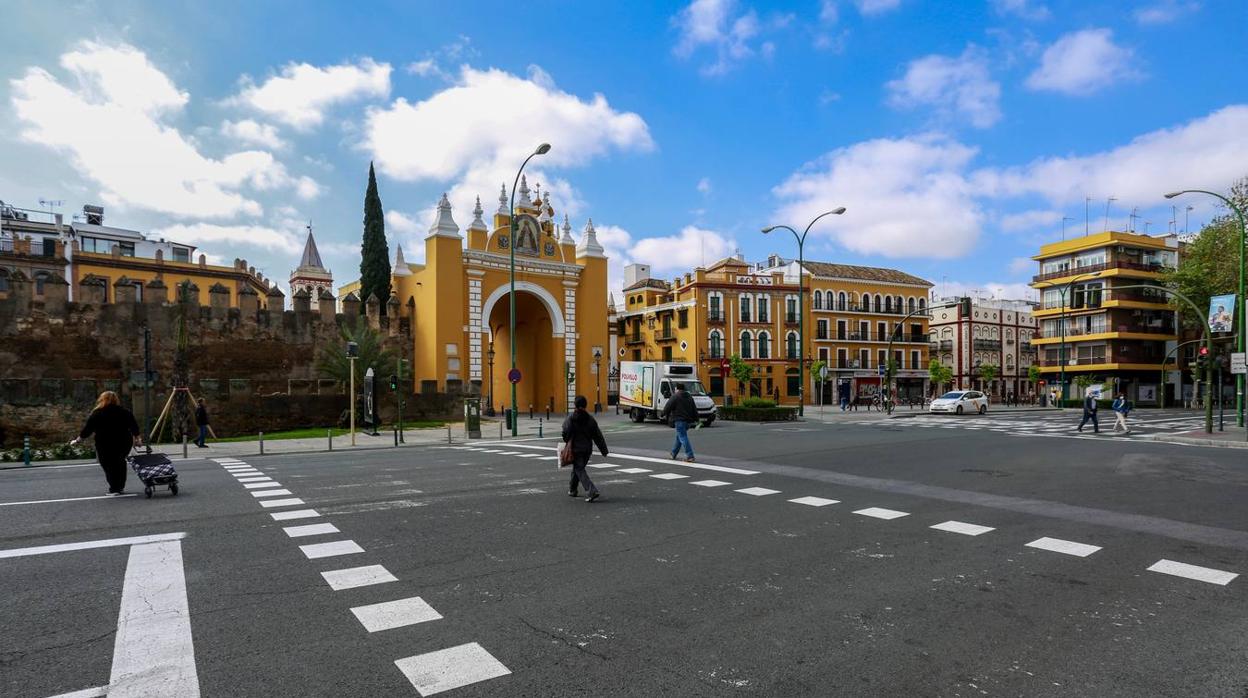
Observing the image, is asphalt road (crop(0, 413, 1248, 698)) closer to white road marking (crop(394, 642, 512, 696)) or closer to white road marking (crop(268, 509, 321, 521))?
white road marking (crop(394, 642, 512, 696))

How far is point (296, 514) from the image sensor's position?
8211 mm

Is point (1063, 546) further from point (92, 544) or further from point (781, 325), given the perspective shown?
point (781, 325)

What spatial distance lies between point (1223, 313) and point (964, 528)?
76.1 feet

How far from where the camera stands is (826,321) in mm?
61281

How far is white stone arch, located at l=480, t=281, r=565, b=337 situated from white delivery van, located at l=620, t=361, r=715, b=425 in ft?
27.1

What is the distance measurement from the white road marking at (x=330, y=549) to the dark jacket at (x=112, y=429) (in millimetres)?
5098

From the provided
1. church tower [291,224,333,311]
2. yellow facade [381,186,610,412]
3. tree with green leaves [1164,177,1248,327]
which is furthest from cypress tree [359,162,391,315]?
tree with green leaves [1164,177,1248,327]

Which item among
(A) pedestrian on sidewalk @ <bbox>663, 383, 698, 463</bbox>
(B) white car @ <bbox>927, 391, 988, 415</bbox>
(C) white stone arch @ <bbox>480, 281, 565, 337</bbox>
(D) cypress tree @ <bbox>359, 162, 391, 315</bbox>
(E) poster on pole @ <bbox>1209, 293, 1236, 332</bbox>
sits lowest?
(B) white car @ <bbox>927, 391, 988, 415</bbox>

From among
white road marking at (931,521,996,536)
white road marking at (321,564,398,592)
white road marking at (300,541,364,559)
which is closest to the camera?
white road marking at (321,564,398,592)

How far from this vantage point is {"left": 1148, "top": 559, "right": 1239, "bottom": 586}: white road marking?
217 inches

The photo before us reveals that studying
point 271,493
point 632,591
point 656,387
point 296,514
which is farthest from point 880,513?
point 656,387

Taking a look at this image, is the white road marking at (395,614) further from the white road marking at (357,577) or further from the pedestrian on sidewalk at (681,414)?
the pedestrian on sidewalk at (681,414)

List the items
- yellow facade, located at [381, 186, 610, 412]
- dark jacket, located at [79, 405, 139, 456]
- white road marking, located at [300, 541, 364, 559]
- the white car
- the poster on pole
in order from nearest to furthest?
white road marking, located at [300, 541, 364, 559] < dark jacket, located at [79, 405, 139, 456] < the poster on pole < yellow facade, located at [381, 186, 610, 412] < the white car

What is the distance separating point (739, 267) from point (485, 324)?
3095cm
